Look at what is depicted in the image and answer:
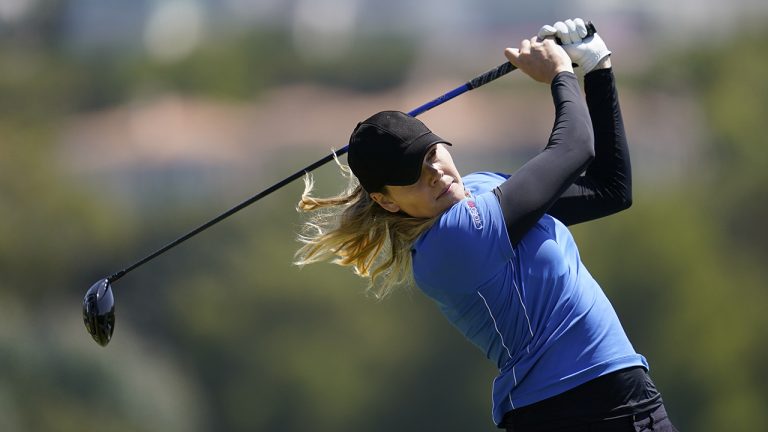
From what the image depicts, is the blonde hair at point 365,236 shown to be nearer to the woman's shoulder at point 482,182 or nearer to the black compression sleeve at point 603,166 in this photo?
the woman's shoulder at point 482,182

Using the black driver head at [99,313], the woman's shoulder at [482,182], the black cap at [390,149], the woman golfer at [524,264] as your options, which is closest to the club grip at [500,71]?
the woman golfer at [524,264]

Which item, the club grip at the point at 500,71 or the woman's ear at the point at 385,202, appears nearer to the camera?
the woman's ear at the point at 385,202

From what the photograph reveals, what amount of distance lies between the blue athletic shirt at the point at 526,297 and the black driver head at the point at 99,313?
1.08m

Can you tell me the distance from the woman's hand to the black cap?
280 millimetres

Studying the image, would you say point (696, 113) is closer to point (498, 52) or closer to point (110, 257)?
point (498, 52)

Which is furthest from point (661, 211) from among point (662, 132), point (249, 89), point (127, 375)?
point (127, 375)

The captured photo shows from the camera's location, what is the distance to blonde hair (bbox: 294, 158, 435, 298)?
2232 mm

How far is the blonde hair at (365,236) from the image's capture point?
2.23 meters

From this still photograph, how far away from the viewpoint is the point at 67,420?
686 cm

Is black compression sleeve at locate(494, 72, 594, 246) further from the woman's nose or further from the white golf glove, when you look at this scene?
the white golf glove

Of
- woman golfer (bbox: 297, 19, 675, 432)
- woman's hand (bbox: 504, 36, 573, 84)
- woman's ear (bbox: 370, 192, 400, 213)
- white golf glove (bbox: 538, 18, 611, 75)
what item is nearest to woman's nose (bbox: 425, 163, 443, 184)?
woman golfer (bbox: 297, 19, 675, 432)

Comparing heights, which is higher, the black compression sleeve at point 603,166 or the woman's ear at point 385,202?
the woman's ear at point 385,202

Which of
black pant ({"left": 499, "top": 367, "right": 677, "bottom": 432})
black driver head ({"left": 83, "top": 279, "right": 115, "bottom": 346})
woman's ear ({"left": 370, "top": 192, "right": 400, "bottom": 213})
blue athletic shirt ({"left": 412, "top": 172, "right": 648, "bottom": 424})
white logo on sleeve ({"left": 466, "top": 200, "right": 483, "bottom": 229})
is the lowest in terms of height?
black pant ({"left": 499, "top": 367, "right": 677, "bottom": 432})

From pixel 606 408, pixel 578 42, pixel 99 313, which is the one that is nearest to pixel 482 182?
pixel 578 42
